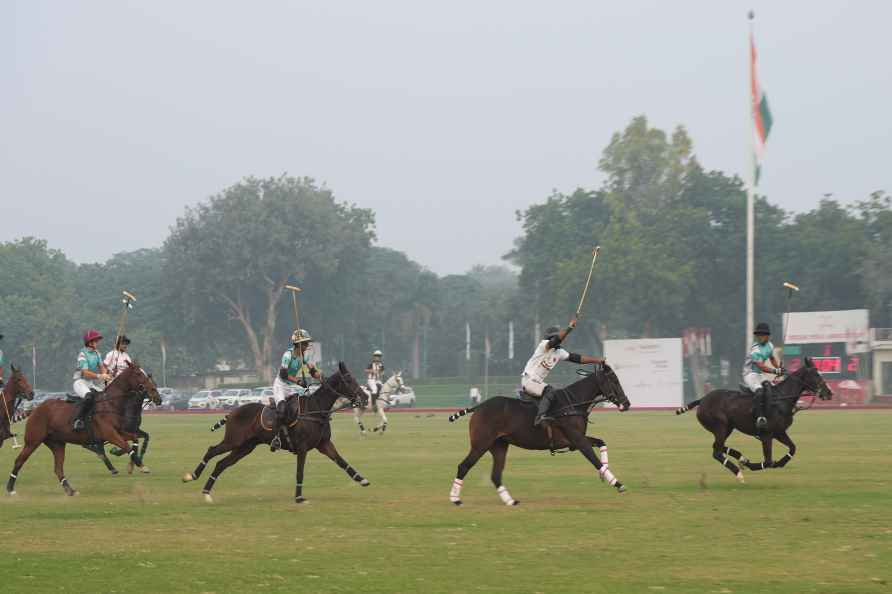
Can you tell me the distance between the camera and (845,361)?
68000mm

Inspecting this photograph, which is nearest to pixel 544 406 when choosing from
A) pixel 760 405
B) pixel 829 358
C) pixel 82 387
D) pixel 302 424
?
pixel 302 424

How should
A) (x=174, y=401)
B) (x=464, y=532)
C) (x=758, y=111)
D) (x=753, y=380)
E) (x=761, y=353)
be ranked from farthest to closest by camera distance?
1. (x=174, y=401)
2. (x=758, y=111)
3. (x=753, y=380)
4. (x=761, y=353)
5. (x=464, y=532)

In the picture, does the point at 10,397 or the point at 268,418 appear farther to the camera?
the point at 10,397

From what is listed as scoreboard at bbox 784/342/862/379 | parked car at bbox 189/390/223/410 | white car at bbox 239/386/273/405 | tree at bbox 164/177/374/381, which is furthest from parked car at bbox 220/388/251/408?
→ scoreboard at bbox 784/342/862/379

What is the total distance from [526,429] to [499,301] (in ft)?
364

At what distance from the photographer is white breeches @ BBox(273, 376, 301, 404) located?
18.6 metres

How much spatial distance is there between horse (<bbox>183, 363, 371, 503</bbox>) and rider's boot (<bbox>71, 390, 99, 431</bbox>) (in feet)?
9.18

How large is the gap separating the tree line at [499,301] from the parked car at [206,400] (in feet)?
53.6

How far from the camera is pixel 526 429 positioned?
1711cm

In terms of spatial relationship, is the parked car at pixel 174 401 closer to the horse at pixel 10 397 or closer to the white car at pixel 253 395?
the white car at pixel 253 395

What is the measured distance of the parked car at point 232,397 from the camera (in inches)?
3135

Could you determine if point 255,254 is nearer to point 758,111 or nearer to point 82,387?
point 758,111

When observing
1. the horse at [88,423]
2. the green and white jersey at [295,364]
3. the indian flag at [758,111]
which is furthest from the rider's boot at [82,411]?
the indian flag at [758,111]

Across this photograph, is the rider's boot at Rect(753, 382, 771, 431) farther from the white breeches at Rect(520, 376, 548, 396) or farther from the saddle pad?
the saddle pad
